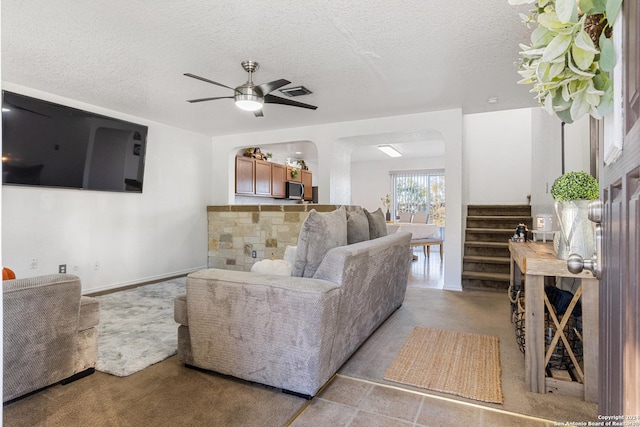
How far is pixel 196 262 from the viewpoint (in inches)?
224

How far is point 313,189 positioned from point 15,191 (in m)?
6.19

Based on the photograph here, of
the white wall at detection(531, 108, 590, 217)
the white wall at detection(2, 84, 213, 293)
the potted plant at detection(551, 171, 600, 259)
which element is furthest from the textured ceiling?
the potted plant at detection(551, 171, 600, 259)

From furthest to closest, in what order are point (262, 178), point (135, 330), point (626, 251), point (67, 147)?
1. point (262, 178)
2. point (67, 147)
3. point (135, 330)
4. point (626, 251)

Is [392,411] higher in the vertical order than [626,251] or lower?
lower

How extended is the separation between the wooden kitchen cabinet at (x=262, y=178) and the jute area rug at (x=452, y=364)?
184 inches

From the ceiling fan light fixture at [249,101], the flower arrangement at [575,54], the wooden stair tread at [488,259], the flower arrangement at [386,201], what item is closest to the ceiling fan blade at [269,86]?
the ceiling fan light fixture at [249,101]

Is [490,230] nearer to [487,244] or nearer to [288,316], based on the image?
[487,244]

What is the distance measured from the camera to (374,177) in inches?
370

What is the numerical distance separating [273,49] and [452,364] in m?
2.65

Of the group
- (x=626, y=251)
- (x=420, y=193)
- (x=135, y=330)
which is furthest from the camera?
(x=420, y=193)

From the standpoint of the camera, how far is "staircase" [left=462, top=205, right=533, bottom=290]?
4430 mm

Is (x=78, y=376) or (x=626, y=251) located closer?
(x=626, y=251)

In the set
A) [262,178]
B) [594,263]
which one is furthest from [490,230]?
[594,263]

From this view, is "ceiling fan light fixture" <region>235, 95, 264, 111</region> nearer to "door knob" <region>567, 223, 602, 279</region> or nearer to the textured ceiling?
the textured ceiling
